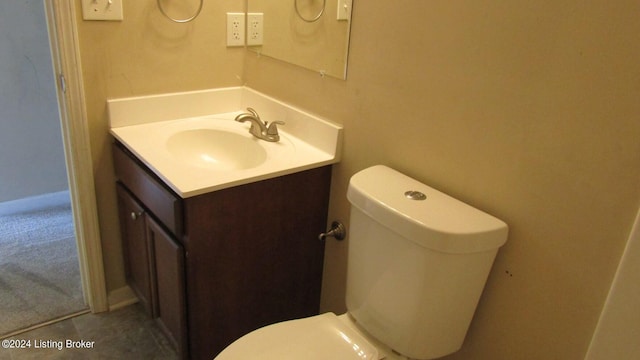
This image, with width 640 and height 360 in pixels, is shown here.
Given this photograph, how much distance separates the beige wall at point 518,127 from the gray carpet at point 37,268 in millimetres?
983

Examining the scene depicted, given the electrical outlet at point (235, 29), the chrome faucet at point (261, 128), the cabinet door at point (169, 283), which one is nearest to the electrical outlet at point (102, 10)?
the electrical outlet at point (235, 29)

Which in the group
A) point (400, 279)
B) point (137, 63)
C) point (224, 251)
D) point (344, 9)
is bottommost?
point (224, 251)

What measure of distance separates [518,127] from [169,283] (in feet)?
3.55

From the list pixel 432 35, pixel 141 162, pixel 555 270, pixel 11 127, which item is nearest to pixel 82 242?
pixel 141 162

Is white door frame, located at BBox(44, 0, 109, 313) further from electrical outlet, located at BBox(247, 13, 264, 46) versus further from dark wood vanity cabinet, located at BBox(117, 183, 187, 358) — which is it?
electrical outlet, located at BBox(247, 13, 264, 46)

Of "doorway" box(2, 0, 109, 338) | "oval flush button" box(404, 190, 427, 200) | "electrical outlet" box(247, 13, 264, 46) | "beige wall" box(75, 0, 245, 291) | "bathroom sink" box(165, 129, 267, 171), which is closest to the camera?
"oval flush button" box(404, 190, 427, 200)

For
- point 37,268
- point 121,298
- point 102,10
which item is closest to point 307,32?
point 102,10

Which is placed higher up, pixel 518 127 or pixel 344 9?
pixel 344 9

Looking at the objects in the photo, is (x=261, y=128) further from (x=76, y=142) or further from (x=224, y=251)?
(x=76, y=142)

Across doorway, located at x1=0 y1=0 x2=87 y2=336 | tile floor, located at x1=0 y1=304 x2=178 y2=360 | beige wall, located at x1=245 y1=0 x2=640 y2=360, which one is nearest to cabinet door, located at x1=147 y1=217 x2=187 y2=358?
tile floor, located at x1=0 y1=304 x2=178 y2=360

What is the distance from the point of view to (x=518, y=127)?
1.02 m

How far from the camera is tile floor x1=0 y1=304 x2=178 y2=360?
1.67 m

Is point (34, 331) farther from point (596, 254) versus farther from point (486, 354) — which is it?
point (596, 254)

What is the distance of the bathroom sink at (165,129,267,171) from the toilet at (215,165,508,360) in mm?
556
